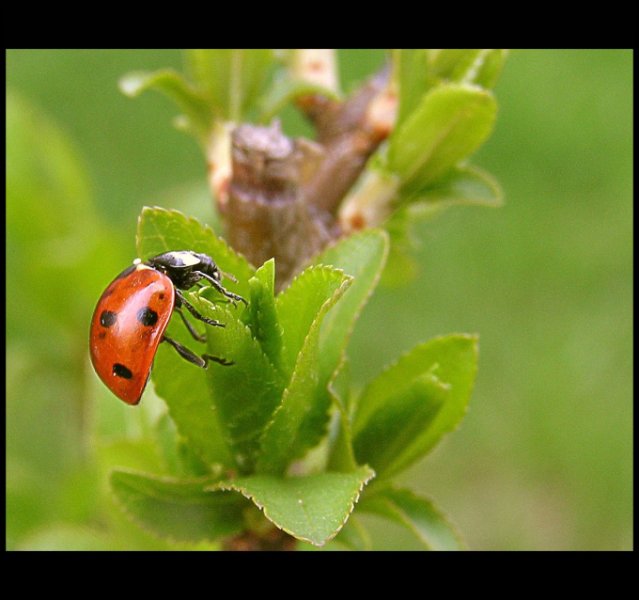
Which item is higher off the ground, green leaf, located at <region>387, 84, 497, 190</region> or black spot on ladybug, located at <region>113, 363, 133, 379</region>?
green leaf, located at <region>387, 84, 497, 190</region>

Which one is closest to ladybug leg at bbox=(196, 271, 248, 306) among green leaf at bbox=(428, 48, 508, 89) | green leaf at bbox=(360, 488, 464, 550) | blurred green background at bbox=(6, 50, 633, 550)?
green leaf at bbox=(360, 488, 464, 550)

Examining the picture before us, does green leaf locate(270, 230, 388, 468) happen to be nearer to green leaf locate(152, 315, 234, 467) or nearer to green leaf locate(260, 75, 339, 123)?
green leaf locate(152, 315, 234, 467)

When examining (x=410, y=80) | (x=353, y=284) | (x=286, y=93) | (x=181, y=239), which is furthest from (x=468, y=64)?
(x=181, y=239)

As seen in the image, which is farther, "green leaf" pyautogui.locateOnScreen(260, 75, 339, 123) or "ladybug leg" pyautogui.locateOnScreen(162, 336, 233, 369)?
"green leaf" pyautogui.locateOnScreen(260, 75, 339, 123)

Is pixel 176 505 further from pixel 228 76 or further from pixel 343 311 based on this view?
pixel 228 76

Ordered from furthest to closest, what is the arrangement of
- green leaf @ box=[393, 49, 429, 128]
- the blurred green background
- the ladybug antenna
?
1. the blurred green background
2. green leaf @ box=[393, 49, 429, 128]
3. the ladybug antenna

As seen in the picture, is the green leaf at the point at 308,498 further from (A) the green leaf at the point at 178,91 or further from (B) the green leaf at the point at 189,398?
(A) the green leaf at the point at 178,91
